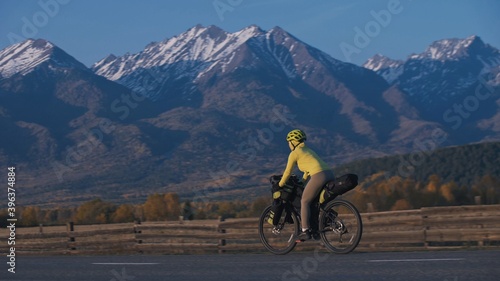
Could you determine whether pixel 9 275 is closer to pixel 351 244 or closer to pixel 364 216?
pixel 351 244

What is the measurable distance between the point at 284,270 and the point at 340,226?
5.92 feet

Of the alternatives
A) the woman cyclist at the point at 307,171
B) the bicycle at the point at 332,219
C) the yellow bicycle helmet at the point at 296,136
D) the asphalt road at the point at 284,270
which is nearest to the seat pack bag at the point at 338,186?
the bicycle at the point at 332,219

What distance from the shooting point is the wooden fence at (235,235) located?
65.2ft

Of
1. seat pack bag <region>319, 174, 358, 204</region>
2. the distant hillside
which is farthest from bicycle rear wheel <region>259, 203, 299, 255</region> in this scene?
the distant hillside

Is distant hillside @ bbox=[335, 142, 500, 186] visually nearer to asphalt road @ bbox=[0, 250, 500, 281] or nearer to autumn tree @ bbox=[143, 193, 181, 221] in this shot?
autumn tree @ bbox=[143, 193, 181, 221]

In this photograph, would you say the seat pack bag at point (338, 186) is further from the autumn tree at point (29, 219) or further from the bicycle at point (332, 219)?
the autumn tree at point (29, 219)

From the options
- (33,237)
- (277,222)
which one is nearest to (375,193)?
(33,237)

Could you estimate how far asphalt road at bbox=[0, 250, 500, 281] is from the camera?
1093cm

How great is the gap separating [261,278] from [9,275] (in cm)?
416

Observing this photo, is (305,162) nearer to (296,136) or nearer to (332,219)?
(296,136)

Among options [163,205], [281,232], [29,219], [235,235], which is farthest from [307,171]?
[163,205]

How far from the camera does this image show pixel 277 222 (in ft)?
48.3

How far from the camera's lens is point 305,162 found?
13.6 m

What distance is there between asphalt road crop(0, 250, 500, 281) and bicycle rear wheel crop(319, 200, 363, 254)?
8.2 inches
